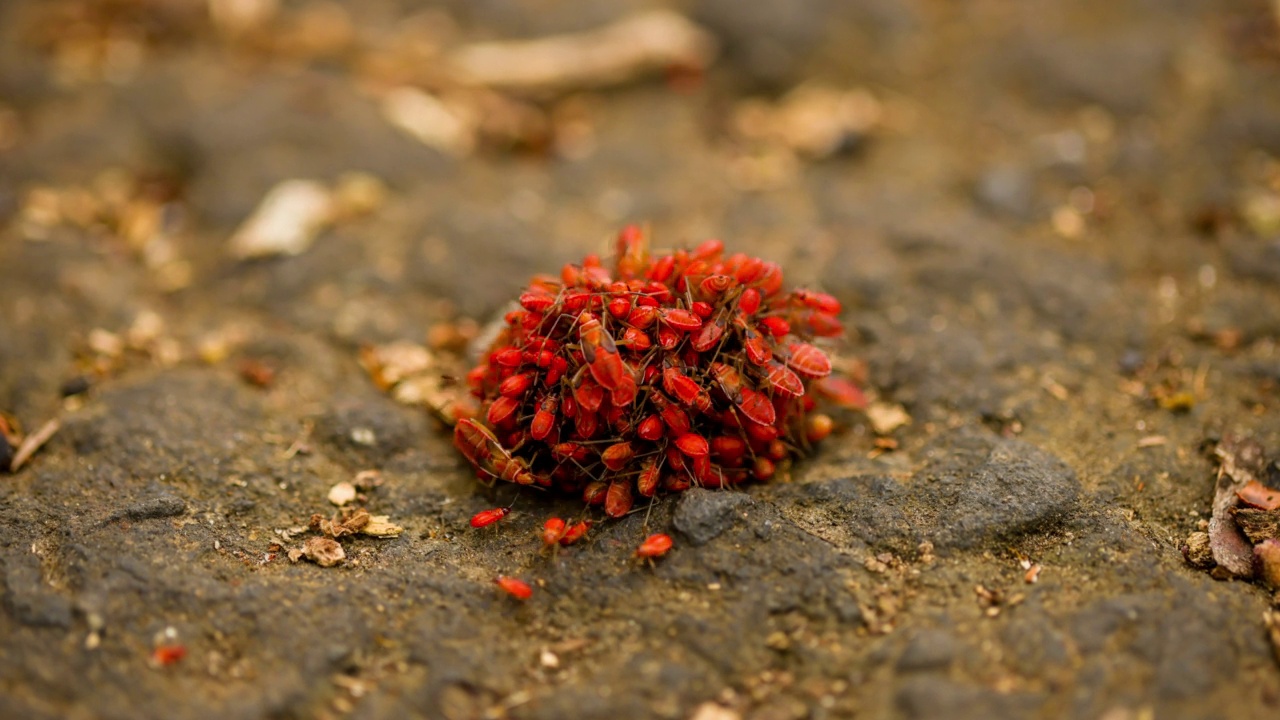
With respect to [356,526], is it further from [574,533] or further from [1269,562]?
[1269,562]

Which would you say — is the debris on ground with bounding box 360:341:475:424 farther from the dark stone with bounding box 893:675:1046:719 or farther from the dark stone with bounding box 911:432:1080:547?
the dark stone with bounding box 893:675:1046:719

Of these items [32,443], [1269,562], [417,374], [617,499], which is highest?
[1269,562]

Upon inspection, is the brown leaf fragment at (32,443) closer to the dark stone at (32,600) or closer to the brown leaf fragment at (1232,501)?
the dark stone at (32,600)

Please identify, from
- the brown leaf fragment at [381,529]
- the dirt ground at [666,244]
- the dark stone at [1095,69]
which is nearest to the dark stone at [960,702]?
the dirt ground at [666,244]

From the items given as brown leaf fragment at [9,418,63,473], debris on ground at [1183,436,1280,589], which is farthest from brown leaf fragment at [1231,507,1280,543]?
brown leaf fragment at [9,418,63,473]

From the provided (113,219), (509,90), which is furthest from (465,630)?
(509,90)

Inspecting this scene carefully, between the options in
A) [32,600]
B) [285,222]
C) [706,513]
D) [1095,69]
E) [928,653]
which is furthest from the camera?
[1095,69]

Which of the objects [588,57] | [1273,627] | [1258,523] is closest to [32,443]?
[588,57]

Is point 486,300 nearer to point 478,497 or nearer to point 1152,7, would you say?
point 478,497
